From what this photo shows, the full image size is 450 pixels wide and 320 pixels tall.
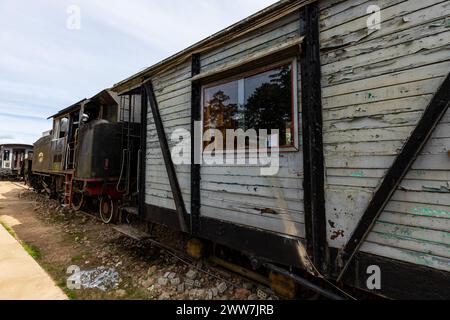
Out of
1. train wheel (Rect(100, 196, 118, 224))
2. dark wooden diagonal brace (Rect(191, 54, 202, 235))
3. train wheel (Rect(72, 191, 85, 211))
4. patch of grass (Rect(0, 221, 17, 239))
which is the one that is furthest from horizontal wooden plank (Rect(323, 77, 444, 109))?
train wheel (Rect(72, 191, 85, 211))

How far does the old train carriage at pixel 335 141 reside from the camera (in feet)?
7.68

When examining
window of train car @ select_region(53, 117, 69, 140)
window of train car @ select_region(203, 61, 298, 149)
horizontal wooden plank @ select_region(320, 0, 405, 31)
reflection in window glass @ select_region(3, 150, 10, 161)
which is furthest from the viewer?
reflection in window glass @ select_region(3, 150, 10, 161)

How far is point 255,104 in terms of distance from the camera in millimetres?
3773

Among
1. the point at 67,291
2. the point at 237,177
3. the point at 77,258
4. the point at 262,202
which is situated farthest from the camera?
the point at 77,258

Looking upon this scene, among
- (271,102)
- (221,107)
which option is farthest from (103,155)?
(271,102)

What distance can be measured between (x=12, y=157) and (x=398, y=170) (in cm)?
3183

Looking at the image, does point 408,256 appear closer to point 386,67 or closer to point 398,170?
Answer: point 398,170

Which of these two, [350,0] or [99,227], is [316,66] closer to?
[350,0]

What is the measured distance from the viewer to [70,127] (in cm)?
1023

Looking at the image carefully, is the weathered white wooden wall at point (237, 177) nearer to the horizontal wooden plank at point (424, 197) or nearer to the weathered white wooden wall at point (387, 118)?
the weathered white wooden wall at point (387, 118)

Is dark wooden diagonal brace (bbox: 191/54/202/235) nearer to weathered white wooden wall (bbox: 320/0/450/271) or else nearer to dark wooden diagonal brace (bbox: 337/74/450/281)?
weathered white wooden wall (bbox: 320/0/450/271)

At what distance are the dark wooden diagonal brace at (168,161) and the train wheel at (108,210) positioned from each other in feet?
12.7

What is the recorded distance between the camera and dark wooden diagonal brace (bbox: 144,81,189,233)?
479cm

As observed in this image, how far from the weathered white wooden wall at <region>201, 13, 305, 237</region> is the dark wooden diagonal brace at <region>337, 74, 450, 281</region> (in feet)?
1.84
